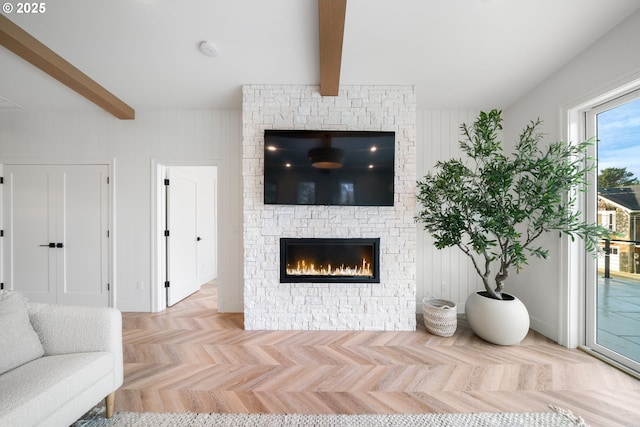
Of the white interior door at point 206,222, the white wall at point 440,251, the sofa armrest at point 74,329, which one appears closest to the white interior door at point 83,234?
the white interior door at point 206,222

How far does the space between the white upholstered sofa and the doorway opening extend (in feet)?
5.45

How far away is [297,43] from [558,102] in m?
2.61

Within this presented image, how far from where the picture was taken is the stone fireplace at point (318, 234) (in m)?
2.70

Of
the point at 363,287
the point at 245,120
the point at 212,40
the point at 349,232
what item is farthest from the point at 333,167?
the point at 212,40

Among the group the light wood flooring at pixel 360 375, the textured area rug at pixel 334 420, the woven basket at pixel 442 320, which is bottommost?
the light wood flooring at pixel 360 375

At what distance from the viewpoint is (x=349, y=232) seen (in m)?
2.72

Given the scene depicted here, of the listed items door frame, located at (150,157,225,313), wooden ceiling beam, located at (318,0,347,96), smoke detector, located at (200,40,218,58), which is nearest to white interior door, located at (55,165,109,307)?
door frame, located at (150,157,225,313)

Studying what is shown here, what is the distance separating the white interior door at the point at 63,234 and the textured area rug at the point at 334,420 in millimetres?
2369

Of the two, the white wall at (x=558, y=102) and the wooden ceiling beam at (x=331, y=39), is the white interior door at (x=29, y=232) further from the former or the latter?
the white wall at (x=558, y=102)

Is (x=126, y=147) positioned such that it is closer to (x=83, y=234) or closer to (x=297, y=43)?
(x=83, y=234)

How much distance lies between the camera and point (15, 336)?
135cm

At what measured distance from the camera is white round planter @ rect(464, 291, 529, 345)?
2.31m

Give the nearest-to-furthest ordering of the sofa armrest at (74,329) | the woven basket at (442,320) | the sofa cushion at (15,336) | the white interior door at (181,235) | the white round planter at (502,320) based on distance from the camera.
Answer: the sofa cushion at (15,336) < the sofa armrest at (74,329) < the white round planter at (502,320) < the woven basket at (442,320) < the white interior door at (181,235)

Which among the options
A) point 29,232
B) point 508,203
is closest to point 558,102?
point 508,203
